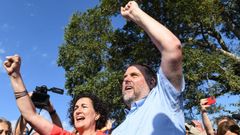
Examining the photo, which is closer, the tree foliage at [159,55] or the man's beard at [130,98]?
the man's beard at [130,98]

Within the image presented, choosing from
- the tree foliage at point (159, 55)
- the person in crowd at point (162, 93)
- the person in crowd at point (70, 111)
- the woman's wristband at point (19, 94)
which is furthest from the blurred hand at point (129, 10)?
the tree foliage at point (159, 55)

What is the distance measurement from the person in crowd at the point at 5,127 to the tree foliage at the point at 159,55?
8.62 metres

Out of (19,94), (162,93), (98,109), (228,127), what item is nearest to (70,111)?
(98,109)

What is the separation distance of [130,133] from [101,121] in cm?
133

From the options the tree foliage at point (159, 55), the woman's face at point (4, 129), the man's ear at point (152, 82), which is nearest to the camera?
the man's ear at point (152, 82)

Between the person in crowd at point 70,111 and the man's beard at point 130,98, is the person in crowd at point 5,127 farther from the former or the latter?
the man's beard at point 130,98

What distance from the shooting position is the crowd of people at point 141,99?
2.04m

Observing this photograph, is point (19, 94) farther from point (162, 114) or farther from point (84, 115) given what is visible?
point (162, 114)

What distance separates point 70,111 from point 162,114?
170 centimetres

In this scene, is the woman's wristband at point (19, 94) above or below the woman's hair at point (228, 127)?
above

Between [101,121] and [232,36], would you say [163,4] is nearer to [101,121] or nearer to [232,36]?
[232,36]

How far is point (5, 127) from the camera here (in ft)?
14.0

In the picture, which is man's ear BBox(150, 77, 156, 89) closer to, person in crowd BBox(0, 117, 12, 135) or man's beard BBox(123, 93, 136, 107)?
man's beard BBox(123, 93, 136, 107)

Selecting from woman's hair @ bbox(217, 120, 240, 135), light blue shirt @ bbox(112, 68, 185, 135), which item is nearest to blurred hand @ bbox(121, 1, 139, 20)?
light blue shirt @ bbox(112, 68, 185, 135)
